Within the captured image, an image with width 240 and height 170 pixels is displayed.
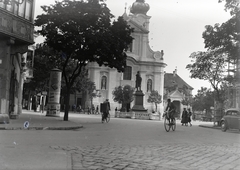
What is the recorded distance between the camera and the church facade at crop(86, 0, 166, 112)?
212 feet

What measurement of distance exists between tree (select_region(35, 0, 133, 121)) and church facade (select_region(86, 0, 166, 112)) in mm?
42937

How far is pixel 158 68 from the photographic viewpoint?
67375 mm

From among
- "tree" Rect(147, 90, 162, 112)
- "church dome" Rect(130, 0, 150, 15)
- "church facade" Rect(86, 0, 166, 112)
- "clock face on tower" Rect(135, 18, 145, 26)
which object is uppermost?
"church dome" Rect(130, 0, 150, 15)

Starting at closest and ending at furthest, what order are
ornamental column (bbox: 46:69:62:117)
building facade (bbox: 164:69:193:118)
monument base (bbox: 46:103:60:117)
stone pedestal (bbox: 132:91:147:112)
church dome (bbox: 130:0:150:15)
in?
monument base (bbox: 46:103:60:117) < ornamental column (bbox: 46:69:62:117) < stone pedestal (bbox: 132:91:147:112) < church dome (bbox: 130:0:150:15) < building facade (bbox: 164:69:193:118)

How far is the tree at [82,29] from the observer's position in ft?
64.4

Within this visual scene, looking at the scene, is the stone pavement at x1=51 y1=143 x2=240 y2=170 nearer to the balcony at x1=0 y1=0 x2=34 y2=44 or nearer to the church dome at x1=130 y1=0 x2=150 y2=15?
the balcony at x1=0 y1=0 x2=34 y2=44

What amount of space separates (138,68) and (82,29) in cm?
4681

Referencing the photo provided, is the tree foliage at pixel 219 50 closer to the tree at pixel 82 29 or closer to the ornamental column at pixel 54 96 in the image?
the tree at pixel 82 29

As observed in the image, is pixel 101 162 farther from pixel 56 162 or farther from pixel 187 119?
pixel 187 119

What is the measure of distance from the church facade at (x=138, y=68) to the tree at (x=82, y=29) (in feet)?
141

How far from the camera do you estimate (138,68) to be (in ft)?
217

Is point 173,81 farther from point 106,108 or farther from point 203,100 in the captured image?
point 106,108

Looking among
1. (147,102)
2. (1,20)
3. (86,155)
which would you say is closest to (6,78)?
(1,20)

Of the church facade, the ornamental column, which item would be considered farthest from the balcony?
the church facade
